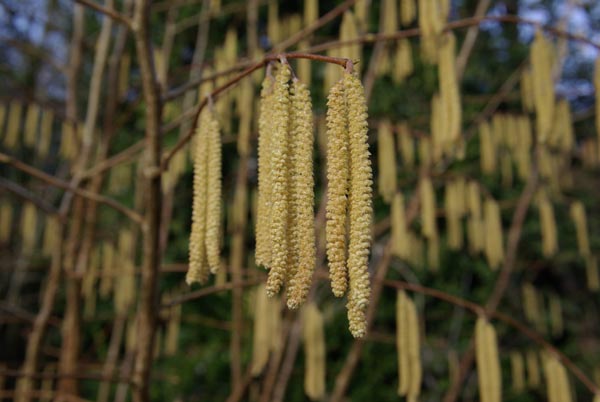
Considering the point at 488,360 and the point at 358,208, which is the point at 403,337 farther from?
the point at 358,208

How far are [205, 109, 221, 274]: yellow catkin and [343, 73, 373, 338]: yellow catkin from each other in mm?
206

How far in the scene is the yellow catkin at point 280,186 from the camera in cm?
55

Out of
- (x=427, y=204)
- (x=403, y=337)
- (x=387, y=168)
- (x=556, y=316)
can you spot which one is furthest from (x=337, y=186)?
(x=556, y=316)

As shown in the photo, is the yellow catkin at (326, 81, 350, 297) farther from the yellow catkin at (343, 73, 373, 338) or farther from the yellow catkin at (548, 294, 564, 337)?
the yellow catkin at (548, 294, 564, 337)

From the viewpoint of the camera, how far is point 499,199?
3.93 m

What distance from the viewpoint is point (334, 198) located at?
552 mm

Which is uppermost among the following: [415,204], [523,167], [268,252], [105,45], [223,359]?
[105,45]

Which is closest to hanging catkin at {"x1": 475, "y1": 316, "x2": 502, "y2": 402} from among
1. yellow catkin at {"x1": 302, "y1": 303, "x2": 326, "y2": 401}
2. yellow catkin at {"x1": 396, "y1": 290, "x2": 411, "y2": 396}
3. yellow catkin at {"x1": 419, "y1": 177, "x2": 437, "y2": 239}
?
yellow catkin at {"x1": 396, "y1": 290, "x2": 411, "y2": 396}

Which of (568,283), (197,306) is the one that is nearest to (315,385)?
(197,306)

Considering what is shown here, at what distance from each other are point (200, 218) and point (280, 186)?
0.67 feet

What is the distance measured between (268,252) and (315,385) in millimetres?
685

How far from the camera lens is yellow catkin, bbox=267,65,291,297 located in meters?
0.55

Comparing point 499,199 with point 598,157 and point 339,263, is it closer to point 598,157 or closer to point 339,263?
point 598,157

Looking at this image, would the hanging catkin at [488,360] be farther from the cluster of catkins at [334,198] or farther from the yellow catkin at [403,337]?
the cluster of catkins at [334,198]
